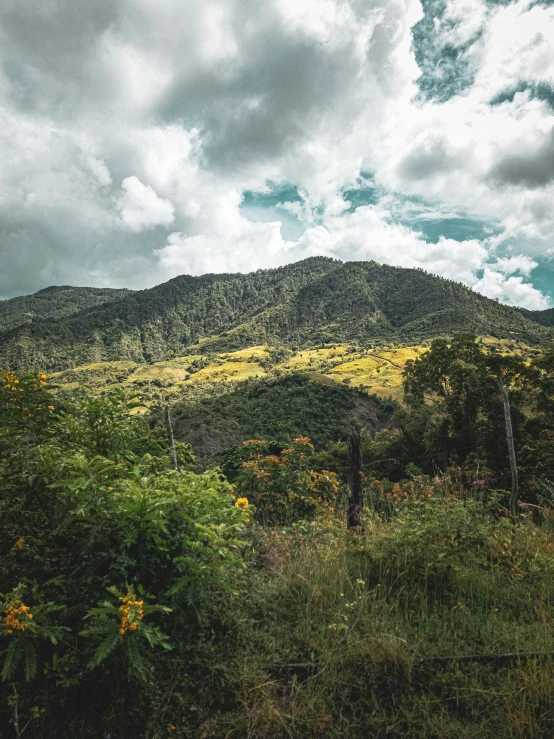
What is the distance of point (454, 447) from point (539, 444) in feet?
13.9

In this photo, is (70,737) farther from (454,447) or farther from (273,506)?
(454,447)

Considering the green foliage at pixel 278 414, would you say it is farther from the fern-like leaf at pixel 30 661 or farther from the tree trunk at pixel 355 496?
the fern-like leaf at pixel 30 661

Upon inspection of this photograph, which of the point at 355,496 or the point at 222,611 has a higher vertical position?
the point at 355,496

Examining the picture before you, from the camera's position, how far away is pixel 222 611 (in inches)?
132

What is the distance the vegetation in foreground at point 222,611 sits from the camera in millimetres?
2562

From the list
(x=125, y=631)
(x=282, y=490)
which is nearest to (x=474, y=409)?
(x=282, y=490)

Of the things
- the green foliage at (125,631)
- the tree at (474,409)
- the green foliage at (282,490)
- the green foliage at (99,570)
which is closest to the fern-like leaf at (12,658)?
the green foliage at (99,570)

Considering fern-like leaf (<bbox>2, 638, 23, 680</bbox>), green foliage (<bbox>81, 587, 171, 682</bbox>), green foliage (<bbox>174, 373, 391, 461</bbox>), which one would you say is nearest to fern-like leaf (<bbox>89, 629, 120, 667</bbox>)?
green foliage (<bbox>81, 587, 171, 682</bbox>)

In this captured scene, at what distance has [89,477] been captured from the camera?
3.14m

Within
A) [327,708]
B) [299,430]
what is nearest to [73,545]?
[327,708]

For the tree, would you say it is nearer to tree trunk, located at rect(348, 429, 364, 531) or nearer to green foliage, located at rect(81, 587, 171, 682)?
tree trunk, located at rect(348, 429, 364, 531)

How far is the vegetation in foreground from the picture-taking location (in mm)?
2562

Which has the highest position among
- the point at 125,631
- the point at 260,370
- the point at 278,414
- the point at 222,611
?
the point at 260,370

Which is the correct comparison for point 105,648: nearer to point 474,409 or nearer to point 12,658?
point 12,658
